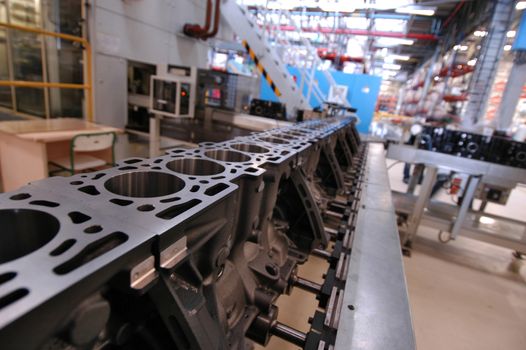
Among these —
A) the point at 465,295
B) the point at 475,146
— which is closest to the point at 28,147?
the point at 465,295

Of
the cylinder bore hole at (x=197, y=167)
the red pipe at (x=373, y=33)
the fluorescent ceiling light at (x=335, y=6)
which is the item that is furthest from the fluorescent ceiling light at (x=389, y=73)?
the cylinder bore hole at (x=197, y=167)

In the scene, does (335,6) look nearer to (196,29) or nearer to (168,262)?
(196,29)

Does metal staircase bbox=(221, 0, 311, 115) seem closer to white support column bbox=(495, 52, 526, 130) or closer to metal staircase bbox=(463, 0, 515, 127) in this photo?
metal staircase bbox=(463, 0, 515, 127)

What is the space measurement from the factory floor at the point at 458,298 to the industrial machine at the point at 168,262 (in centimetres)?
88

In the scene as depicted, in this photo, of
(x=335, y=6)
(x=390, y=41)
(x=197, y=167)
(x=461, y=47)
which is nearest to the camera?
(x=197, y=167)

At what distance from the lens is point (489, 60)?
14.7ft

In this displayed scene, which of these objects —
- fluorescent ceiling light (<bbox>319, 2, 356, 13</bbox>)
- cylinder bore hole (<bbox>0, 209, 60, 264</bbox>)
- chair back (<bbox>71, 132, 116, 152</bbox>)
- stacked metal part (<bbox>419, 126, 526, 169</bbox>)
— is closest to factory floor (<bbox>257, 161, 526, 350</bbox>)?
stacked metal part (<bbox>419, 126, 526, 169</bbox>)

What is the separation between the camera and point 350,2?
5668 millimetres

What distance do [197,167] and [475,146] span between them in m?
2.99

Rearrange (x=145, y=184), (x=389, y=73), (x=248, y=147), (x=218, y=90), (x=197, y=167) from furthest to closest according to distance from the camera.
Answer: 1. (x=389, y=73)
2. (x=218, y=90)
3. (x=248, y=147)
4. (x=197, y=167)
5. (x=145, y=184)

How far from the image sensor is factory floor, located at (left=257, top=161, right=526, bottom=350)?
202cm

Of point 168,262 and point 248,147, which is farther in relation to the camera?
point 248,147

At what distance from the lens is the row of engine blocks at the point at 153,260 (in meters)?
0.37

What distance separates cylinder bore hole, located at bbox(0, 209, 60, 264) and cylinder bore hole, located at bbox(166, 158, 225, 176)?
1.38 feet
